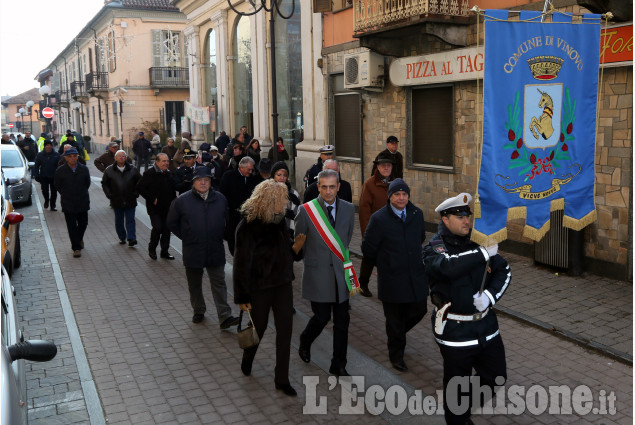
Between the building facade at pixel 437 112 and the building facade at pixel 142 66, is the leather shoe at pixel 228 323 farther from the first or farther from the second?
the building facade at pixel 142 66

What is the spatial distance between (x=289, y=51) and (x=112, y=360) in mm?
15119

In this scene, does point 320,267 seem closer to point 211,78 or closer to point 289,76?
point 289,76

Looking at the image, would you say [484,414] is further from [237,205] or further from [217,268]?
[237,205]

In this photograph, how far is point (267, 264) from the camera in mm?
5332

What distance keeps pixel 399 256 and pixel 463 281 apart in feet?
A: 4.99

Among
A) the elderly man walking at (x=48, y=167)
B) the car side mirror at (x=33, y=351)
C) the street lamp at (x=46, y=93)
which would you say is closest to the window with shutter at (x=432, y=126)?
the car side mirror at (x=33, y=351)

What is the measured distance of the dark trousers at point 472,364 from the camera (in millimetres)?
4285

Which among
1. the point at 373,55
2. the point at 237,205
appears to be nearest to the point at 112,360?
the point at 237,205

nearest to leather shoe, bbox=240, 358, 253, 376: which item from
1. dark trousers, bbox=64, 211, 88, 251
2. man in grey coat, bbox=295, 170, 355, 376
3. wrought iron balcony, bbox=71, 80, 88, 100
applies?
man in grey coat, bbox=295, 170, 355, 376

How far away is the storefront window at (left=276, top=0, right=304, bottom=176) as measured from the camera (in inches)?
763

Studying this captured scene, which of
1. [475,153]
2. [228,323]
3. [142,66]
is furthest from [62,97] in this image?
[228,323]

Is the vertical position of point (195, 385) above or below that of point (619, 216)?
below

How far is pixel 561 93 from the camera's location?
6.41 metres

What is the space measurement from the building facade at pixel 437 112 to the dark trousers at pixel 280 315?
→ 4024 millimetres
